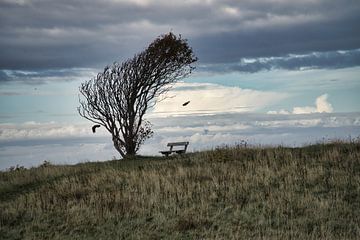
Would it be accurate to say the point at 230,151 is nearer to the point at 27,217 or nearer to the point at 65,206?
the point at 65,206

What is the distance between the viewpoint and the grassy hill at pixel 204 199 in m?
13.9

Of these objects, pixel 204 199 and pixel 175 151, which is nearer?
pixel 204 199

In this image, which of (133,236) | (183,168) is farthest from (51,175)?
(133,236)

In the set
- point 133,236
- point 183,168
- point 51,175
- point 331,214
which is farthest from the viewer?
point 51,175

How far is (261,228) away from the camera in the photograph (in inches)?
539

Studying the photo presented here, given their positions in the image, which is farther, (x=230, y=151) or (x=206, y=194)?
(x=230, y=151)

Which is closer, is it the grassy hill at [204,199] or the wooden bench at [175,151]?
the grassy hill at [204,199]

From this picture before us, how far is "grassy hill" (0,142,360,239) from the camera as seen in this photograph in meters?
13.9

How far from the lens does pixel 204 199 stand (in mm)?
17219

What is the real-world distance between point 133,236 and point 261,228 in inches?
143

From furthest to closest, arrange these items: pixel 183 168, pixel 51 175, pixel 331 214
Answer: pixel 51 175 < pixel 183 168 < pixel 331 214

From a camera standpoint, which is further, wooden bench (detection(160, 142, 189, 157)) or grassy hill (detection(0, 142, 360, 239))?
wooden bench (detection(160, 142, 189, 157))

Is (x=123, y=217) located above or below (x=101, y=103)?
below

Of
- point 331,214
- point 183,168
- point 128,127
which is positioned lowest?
point 331,214
